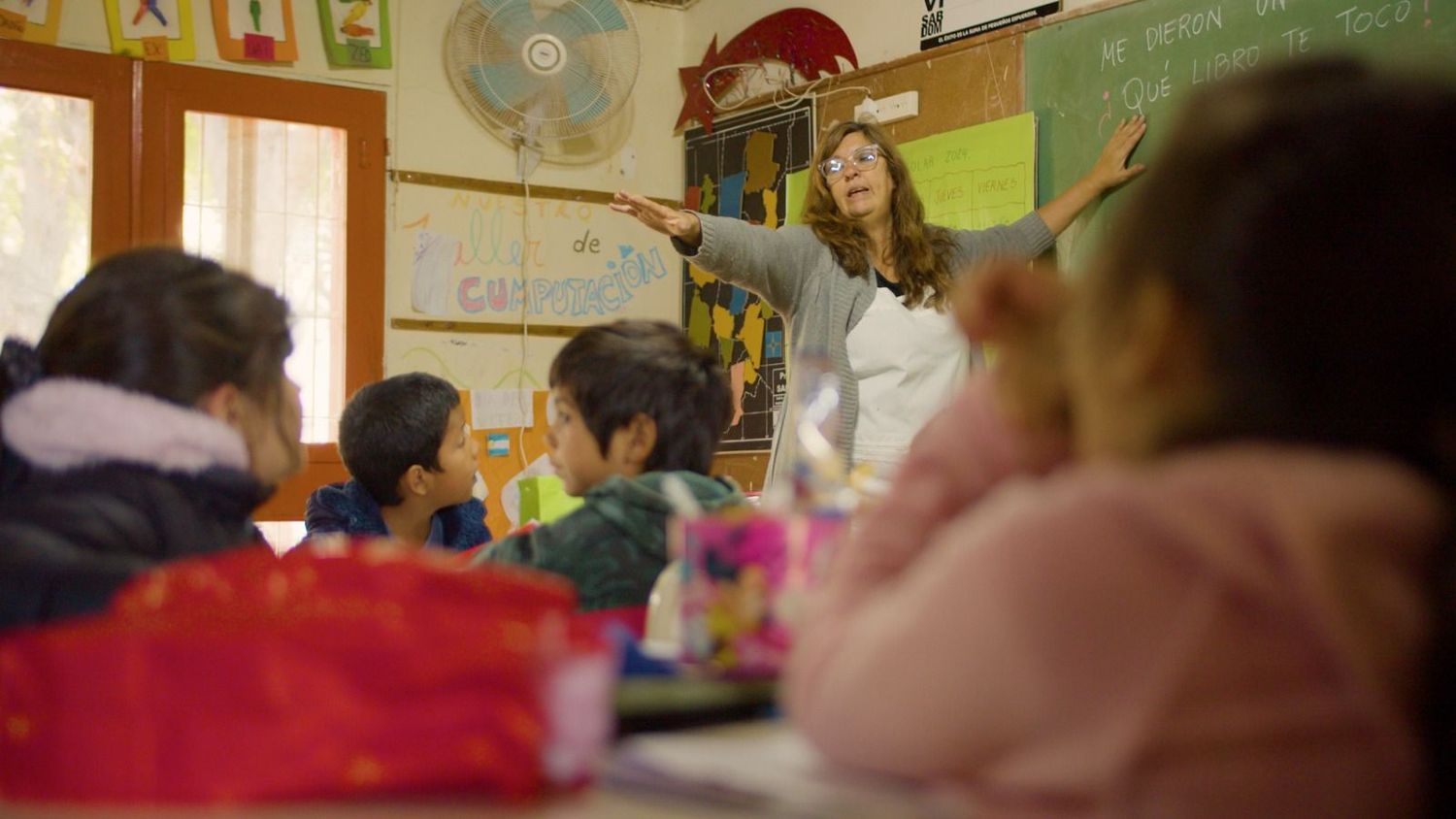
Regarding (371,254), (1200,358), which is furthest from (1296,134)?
(371,254)

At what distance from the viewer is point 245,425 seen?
4.58ft

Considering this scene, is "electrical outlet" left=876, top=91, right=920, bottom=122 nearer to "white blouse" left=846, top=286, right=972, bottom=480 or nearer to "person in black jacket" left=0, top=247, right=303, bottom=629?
"white blouse" left=846, top=286, right=972, bottom=480

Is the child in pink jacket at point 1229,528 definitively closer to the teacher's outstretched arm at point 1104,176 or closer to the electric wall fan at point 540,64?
the teacher's outstretched arm at point 1104,176

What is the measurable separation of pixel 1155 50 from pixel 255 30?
2.82 metres

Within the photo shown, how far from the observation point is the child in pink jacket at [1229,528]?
2.04ft

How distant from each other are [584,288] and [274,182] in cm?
115

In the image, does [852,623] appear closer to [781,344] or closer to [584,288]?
[781,344]

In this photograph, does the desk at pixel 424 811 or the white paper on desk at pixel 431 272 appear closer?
the desk at pixel 424 811

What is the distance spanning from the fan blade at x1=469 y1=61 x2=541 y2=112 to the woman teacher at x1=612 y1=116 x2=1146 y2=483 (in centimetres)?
166

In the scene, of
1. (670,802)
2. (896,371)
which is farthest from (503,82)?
(670,802)

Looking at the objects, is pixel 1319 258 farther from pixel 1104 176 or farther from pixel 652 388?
pixel 1104 176

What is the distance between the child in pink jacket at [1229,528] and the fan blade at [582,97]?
4277 mm

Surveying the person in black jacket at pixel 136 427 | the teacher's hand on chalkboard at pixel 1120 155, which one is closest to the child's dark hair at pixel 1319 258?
the person in black jacket at pixel 136 427

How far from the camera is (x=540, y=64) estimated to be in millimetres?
4746
